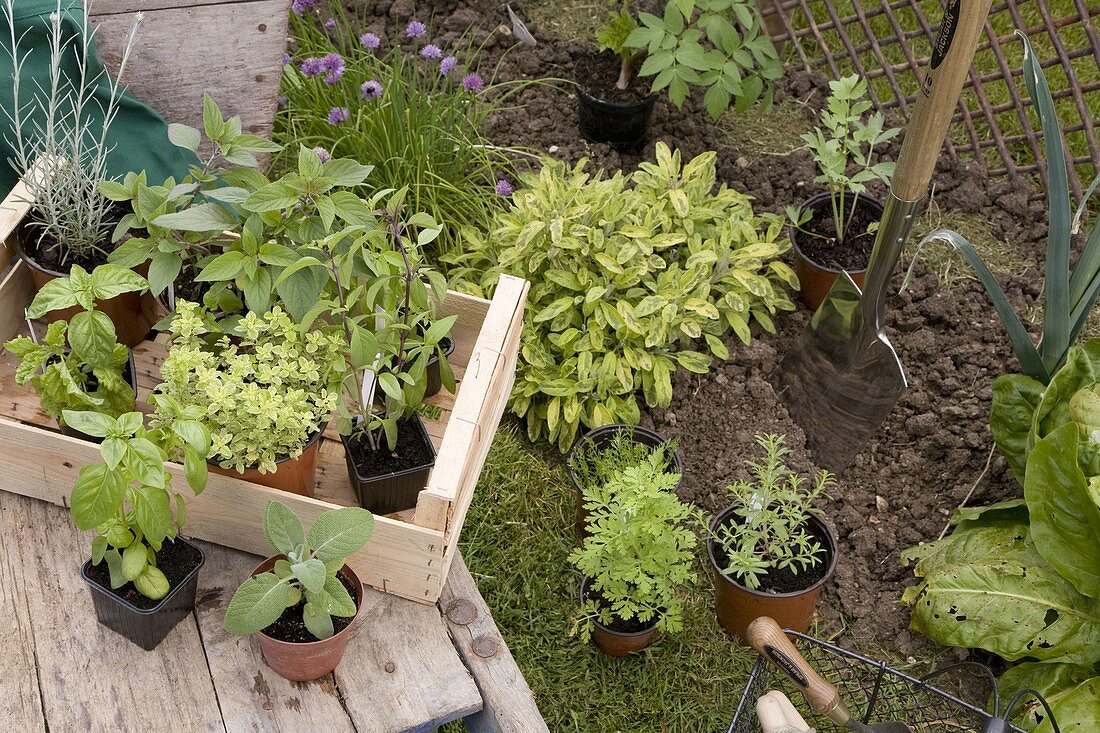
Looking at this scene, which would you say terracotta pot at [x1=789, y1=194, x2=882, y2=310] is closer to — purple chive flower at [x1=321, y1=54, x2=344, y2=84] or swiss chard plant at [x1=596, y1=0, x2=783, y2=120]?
swiss chard plant at [x1=596, y1=0, x2=783, y2=120]

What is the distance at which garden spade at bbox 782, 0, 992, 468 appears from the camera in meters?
1.99

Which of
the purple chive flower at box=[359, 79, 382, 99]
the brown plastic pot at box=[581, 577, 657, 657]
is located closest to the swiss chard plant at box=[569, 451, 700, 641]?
the brown plastic pot at box=[581, 577, 657, 657]

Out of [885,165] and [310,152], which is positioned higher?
[310,152]

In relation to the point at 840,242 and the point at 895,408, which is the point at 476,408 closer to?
the point at 895,408

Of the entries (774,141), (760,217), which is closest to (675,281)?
(760,217)

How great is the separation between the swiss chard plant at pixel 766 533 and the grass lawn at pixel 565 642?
0.20 metres

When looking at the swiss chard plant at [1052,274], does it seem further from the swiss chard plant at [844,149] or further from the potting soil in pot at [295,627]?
the potting soil in pot at [295,627]

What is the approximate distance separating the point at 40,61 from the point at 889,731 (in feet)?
6.62

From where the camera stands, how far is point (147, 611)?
4.60 ft

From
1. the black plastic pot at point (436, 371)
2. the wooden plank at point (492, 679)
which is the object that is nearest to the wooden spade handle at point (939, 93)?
the black plastic pot at point (436, 371)

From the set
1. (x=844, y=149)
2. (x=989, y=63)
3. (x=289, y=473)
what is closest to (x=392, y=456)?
(x=289, y=473)

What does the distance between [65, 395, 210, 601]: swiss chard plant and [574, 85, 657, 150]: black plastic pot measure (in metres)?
1.95

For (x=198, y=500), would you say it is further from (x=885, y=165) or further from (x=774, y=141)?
(x=774, y=141)

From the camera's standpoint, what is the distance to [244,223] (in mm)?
1640
